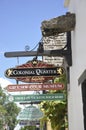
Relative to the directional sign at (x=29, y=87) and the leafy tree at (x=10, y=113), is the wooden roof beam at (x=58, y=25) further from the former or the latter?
the leafy tree at (x=10, y=113)

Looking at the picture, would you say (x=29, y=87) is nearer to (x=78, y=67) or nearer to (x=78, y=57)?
(x=78, y=67)

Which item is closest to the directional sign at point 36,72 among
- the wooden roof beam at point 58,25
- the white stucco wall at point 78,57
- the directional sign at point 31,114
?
the white stucco wall at point 78,57

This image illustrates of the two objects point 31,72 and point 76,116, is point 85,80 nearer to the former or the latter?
point 76,116

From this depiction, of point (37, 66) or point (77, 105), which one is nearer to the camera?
point (77, 105)

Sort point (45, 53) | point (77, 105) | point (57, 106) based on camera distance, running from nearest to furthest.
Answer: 1. point (77, 105)
2. point (45, 53)
3. point (57, 106)

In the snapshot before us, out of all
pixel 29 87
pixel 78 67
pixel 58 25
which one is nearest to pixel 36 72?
pixel 29 87

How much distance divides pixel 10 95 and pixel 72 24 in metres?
2.95

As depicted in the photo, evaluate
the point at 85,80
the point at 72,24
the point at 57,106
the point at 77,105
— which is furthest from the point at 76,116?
the point at 57,106

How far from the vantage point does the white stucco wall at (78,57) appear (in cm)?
809

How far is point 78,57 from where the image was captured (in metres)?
8.76

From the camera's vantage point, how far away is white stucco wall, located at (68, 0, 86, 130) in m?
8.09

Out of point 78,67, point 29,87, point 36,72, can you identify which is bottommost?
point 29,87

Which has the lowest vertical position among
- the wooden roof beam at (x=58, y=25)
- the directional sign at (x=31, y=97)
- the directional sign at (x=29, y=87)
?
the directional sign at (x=31, y=97)

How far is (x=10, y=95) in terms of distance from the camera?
36.2 ft
